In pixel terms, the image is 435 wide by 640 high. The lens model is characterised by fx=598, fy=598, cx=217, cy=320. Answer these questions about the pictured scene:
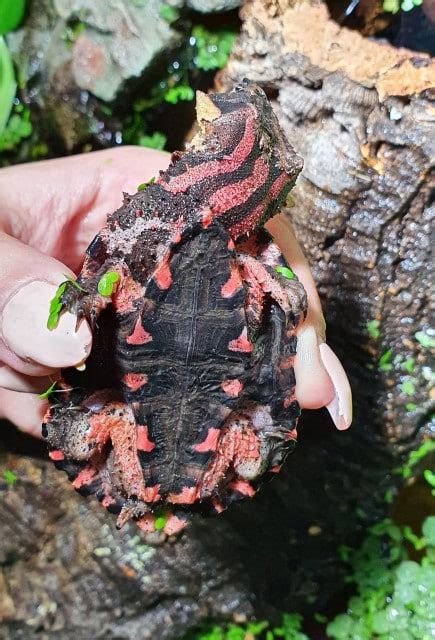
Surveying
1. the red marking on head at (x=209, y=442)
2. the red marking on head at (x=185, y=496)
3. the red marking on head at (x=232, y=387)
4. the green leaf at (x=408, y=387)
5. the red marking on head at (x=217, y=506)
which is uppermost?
the red marking on head at (x=232, y=387)

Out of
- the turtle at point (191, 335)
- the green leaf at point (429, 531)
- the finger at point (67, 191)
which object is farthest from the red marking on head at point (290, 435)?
the green leaf at point (429, 531)

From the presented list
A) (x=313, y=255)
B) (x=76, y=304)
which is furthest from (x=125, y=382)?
(x=313, y=255)

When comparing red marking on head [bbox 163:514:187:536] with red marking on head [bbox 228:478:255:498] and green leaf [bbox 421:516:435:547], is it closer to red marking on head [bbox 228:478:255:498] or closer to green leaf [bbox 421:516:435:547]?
red marking on head [bbox 228:478:255:498]

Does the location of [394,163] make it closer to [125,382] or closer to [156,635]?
[125,382]

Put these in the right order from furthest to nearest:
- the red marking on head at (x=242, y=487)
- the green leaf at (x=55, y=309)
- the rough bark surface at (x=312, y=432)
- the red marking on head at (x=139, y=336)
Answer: the rough bark surface at (x=312, y=432)
the red marking on head at (x=242, y=487)
the red marking on head at (x=139, y=336)
the green leaf at (x=55, y=309)

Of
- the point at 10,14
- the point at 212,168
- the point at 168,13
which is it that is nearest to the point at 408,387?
the point at 212,168

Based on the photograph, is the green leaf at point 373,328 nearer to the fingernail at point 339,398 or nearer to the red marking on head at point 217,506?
the fingernail at point 339,398

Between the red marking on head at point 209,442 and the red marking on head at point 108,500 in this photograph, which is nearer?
the red marking on head at point 209,442

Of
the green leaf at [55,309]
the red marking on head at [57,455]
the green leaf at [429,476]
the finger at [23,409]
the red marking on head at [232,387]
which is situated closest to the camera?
the green leaf at [55,309]
